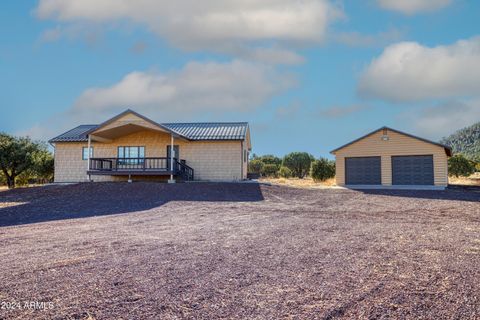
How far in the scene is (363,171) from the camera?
24.2 meters

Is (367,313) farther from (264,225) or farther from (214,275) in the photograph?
(264,225)

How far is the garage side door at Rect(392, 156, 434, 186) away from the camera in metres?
22.6

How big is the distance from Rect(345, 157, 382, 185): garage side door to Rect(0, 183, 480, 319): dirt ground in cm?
1315

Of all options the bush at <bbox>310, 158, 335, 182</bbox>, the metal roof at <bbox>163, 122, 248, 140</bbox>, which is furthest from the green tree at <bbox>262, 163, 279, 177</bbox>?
the metal roof at <bbox>163, 122, 248, 140</bbox>

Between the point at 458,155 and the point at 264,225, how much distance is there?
1455 inches

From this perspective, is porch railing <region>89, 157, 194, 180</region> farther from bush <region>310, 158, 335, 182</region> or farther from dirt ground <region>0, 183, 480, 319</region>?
bush <region>310, 158, 335, 182</region>

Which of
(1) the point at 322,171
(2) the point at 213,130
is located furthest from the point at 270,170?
(2) the point at 213,130

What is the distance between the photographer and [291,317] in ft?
11.2

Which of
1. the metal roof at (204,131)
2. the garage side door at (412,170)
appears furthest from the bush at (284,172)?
the garage side door at (412,170)

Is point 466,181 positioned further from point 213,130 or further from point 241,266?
point 241,266

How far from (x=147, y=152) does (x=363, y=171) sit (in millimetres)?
14465

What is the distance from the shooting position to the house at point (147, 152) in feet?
72.9

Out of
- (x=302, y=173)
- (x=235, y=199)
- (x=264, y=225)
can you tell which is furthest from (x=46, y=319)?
(x=302, y=173)

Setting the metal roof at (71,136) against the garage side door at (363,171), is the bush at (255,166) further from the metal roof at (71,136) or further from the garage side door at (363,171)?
the metal roof at (71,136)
